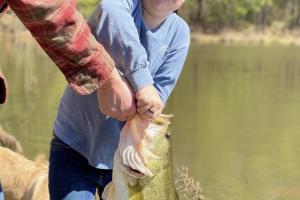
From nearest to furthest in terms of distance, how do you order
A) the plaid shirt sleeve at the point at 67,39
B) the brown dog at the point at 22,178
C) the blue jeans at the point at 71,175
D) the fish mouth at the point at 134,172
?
the plaid shirt sleeve at the point at 67,39 → the fish mouth at the point at 134,172 → the blue jeans at the point at 71,175 → the brown dog at the point at 22,178

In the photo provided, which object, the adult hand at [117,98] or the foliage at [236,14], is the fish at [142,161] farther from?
the foliage at [236,14]

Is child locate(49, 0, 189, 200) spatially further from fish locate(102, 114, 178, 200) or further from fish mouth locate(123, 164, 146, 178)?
fish mouth locate(123, 164, 146, 178)

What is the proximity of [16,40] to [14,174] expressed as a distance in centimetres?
4713

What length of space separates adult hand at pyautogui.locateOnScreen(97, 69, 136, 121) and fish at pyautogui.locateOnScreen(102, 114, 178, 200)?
71 millimetres

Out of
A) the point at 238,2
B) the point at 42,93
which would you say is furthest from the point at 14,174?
the point at 238,2

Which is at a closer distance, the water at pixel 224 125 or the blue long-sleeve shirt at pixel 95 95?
the blue long-sleeve shirt at pixel 95 95

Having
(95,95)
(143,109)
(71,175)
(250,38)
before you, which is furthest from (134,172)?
(250,38)

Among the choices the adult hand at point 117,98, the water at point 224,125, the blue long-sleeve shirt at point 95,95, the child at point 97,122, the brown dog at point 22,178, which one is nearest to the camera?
the adult hand at point 117,98

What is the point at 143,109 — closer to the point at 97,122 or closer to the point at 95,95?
the point at 95,95

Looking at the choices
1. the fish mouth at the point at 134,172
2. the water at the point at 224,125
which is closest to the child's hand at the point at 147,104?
the fish mouth at the point at 134,172

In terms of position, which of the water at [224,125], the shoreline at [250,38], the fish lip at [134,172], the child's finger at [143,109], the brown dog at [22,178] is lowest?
the shoreline at [250,38]

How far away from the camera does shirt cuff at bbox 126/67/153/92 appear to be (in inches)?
121

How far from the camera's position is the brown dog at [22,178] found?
19.5ft

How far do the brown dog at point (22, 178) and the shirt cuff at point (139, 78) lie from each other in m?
2.90
